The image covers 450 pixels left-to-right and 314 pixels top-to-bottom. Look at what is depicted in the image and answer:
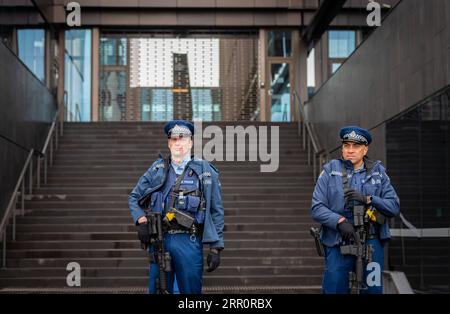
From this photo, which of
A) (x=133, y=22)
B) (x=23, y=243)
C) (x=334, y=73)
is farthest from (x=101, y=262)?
(x=133, y=22)

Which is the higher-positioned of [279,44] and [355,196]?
[279,44]

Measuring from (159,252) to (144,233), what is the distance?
186mm

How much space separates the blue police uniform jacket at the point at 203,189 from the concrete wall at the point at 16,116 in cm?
683

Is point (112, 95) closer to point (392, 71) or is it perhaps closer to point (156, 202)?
point (392, 71)

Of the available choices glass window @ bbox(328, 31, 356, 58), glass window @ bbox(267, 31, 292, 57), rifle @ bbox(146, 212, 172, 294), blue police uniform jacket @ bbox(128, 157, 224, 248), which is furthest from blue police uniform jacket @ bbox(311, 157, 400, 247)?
glass window @ bbox(267, 31, 292, 57)

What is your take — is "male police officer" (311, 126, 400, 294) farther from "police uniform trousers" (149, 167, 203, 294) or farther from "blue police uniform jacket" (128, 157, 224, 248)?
"police uniform trousers" (149, 167, 203, 294)

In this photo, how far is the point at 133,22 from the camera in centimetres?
2016

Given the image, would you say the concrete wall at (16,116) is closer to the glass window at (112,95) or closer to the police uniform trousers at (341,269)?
the glass window at (112,95)

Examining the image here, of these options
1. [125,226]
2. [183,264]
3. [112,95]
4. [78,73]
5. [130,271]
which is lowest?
[130,271]

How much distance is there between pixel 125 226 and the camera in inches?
499

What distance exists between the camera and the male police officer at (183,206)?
589cm

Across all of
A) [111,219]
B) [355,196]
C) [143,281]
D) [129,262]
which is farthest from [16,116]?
[355,196]

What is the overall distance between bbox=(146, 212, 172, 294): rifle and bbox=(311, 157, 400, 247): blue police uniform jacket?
120cm
